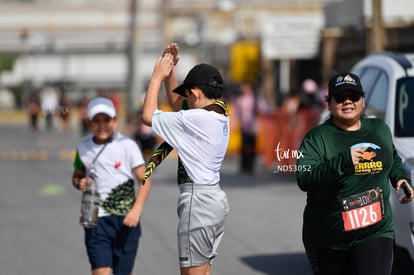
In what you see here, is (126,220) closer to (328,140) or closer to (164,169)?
(328,140)

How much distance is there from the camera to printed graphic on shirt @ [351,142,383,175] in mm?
6137

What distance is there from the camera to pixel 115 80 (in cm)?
9175

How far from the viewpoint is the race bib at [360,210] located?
6.23 meters

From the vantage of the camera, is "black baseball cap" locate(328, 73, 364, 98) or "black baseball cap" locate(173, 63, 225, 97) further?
"black baseball cap" locate(173, 63, 225, 97)

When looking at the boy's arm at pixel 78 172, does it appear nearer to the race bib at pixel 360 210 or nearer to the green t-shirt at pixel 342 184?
the green t-shirt at pixel 342 184

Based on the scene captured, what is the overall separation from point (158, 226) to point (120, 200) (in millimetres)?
6074

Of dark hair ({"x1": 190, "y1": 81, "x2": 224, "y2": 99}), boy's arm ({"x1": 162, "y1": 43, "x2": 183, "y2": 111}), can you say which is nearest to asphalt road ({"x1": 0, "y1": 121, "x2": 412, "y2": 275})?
boy's arm ({"x1": 162, "y1": 43, "x2": 183, "y2": 111})

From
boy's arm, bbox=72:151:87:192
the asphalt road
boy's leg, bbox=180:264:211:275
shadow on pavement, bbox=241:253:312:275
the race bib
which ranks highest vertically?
the race bib

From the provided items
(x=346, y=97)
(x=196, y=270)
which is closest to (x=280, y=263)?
(x=196, y=270)

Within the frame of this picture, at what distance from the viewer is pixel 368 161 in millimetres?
6164

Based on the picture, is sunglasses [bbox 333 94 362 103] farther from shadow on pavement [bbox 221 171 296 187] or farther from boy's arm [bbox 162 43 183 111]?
shadow on pavement [bbox 221 171 296 187]

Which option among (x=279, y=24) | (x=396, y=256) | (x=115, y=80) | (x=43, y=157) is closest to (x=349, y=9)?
(x=279, y=24)

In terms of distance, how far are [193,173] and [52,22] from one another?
330 feet

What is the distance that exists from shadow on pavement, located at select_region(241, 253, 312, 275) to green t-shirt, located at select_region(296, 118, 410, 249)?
4.09 metres
